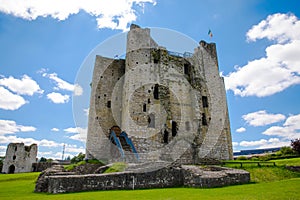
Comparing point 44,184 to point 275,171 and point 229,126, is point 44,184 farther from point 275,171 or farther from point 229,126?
point 229,126

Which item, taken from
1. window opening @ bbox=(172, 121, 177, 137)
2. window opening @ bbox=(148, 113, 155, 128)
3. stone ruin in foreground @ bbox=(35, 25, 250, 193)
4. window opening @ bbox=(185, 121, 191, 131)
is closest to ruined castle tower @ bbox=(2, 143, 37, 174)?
stone ruin in foreground @ bbox=(35, 25, 250, 193)

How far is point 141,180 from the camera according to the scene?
41.2 feet

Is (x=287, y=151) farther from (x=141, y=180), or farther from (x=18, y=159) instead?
(x=18, y=159)

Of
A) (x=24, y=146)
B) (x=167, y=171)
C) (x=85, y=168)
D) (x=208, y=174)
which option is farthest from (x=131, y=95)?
(x=24, y=146)

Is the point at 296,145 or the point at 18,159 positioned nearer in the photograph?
the point at 296,145

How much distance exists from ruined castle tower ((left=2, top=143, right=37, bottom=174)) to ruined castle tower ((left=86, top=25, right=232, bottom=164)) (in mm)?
A: 27325

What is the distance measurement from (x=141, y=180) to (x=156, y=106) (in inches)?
483

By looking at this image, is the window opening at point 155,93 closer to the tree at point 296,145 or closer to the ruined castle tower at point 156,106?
the ruined castle tower at point 156,106

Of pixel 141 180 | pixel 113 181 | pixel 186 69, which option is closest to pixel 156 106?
pixel 186 69

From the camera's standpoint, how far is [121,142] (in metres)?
21.9

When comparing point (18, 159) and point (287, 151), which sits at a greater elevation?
point (287, 151)

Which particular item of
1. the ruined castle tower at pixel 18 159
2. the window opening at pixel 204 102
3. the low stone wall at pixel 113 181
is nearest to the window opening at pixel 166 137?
the window opening at pixel 204 102

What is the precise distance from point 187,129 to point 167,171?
12208 millimetres

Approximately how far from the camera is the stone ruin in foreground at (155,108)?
22.5m
